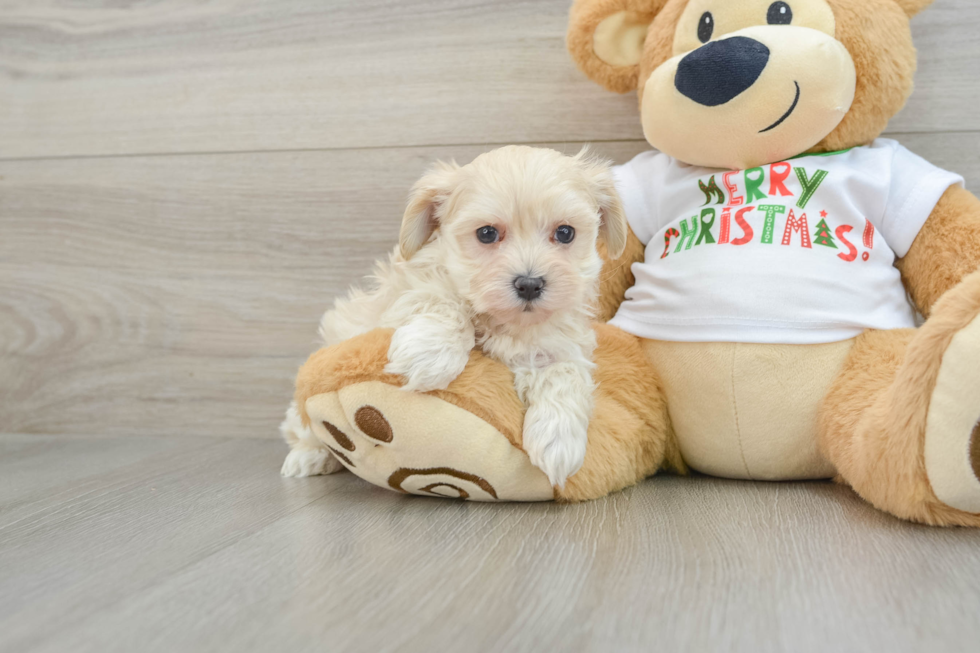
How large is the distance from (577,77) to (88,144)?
3.78 feet

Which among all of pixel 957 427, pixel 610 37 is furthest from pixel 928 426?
pixel 610 37

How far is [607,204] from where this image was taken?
1.12 meters

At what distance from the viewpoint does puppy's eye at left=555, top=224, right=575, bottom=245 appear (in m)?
1.04

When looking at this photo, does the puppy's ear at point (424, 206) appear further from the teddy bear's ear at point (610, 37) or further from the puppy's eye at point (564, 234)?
the teddy bear's ear at point (610, 37)

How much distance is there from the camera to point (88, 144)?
1.72 meters


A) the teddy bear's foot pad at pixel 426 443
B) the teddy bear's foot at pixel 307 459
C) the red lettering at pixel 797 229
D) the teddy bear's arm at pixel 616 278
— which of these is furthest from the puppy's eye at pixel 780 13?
the teddy bear's foot at pixel 307 459

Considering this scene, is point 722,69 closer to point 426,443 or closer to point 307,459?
point 426,443

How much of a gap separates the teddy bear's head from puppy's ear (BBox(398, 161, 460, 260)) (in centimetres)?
37

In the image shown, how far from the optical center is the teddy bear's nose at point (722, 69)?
1065 millimetres

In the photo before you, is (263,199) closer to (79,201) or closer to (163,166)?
(163,166)

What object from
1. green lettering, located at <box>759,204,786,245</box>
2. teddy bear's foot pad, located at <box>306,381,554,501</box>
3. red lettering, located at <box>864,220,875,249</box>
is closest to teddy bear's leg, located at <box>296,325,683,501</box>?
teddy bear's foot pad, located at <box>306,381,554,501</box>

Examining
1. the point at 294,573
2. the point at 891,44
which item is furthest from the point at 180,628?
the point at 891,44

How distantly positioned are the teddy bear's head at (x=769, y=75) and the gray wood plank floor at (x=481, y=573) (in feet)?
1.77

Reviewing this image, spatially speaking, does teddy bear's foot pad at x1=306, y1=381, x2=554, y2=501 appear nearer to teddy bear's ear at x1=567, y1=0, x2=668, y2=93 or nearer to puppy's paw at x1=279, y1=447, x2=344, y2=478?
puppy's paw at x1=279, y1=447, x2=344, y2=478
